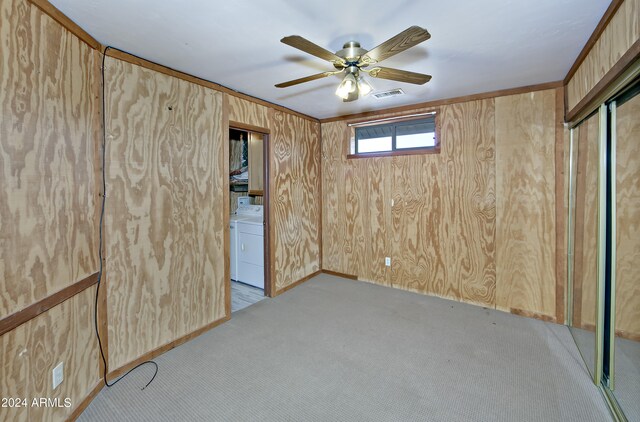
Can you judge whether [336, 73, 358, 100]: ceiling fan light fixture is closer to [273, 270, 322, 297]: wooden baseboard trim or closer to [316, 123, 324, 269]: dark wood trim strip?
[316, 123, 324, 269]: dark wood trim strip

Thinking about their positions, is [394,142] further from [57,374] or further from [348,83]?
[57,374]

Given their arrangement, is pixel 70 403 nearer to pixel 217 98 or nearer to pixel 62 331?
pixel 62 331

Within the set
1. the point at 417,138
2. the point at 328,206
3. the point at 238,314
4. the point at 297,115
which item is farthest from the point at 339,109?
the point at 238,314

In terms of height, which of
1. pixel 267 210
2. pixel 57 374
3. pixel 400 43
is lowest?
pixel 57 374

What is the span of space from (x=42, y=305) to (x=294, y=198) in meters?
2.76

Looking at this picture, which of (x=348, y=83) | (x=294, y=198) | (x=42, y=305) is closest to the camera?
(x=42, y=305)

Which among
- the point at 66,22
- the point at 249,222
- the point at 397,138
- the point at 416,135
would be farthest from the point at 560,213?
the point at 66,22

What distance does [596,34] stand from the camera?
1.83m

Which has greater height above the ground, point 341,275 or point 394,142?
point 394,142

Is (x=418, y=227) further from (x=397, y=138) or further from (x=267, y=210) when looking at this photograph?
(x=267, y=210)

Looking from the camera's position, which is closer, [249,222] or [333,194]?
[249,222]

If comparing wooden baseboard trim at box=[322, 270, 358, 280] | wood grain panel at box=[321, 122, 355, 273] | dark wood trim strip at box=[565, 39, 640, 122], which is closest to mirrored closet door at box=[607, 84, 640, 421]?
dark wood trim strip at box=[565, 39, 640, 122]

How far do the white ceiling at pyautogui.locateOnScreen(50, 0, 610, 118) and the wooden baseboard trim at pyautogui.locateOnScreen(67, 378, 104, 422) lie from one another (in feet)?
7.75

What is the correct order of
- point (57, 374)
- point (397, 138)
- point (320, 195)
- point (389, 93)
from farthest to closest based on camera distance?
1. point (320, 195)
2. point (397, 138)
3. point (389, 93)
4. point (57, 374)
